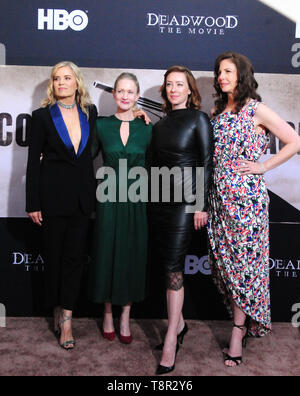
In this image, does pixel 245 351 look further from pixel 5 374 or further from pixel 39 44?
pixel 39 44

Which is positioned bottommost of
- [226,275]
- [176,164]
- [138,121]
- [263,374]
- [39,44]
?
[263,374]

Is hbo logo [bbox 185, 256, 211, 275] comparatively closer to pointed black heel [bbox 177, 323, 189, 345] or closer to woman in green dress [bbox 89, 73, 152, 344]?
pointed black heel [bbox 177, 323, 189, 345]

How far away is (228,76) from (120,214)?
3.46ft

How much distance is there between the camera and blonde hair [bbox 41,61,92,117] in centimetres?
240

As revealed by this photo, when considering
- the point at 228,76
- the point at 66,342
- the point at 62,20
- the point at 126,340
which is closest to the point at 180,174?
the point at 228,76

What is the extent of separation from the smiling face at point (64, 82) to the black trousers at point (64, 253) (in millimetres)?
741

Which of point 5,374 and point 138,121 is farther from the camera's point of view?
point 138,121

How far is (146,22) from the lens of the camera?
279 centimetres

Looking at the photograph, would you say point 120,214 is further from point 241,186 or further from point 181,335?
point 181,335

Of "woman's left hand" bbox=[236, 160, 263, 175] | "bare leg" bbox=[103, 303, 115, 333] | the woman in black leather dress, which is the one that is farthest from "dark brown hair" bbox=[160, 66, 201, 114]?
"bare leg" bbox=[103, 303, 115, 333]

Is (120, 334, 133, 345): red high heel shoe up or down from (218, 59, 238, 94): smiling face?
down

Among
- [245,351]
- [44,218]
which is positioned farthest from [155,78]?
[245,351]

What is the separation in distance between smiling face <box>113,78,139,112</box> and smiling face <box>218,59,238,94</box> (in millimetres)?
533
